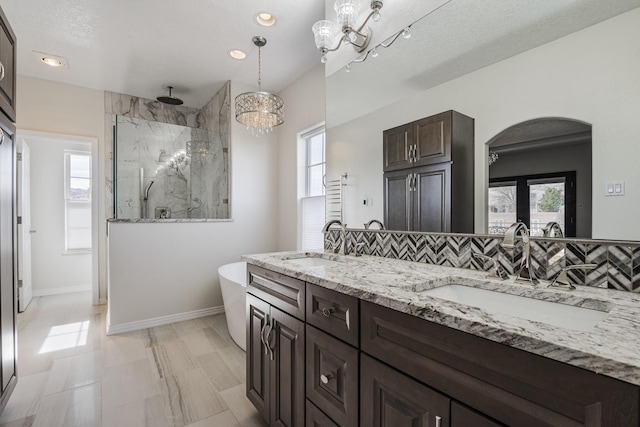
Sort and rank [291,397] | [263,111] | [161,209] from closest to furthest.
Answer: [291,397] < [263,111] < [161,209]

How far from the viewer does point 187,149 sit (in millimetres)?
3855

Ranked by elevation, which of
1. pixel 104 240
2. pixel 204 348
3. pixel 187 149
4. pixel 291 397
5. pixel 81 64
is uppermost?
pixel 81 64

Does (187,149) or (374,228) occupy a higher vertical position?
(187,149)

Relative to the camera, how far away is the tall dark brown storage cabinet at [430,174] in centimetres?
142

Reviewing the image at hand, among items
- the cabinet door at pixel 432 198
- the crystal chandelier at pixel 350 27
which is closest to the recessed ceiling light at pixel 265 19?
the crystal chandelier at pixel 350 27

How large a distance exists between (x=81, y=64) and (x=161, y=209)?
1743 millimetres

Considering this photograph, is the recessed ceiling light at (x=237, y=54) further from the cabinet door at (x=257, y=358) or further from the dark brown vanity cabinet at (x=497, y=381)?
the dark brown vanity cabinet at (x=497, y=381)

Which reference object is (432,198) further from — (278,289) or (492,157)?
(278,289)

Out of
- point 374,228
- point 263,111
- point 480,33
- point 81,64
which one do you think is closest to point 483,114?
point 480,33

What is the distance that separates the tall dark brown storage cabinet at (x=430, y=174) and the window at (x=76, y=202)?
4.68m

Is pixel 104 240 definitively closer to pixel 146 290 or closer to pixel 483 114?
pixel 146 290

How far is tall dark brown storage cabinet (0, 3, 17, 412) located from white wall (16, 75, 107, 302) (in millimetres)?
2375

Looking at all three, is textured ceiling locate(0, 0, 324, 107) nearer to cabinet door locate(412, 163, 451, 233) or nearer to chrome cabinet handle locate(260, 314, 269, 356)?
cabinet door locate(412, 163, 451, 233)

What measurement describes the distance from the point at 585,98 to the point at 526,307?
2.44ft
